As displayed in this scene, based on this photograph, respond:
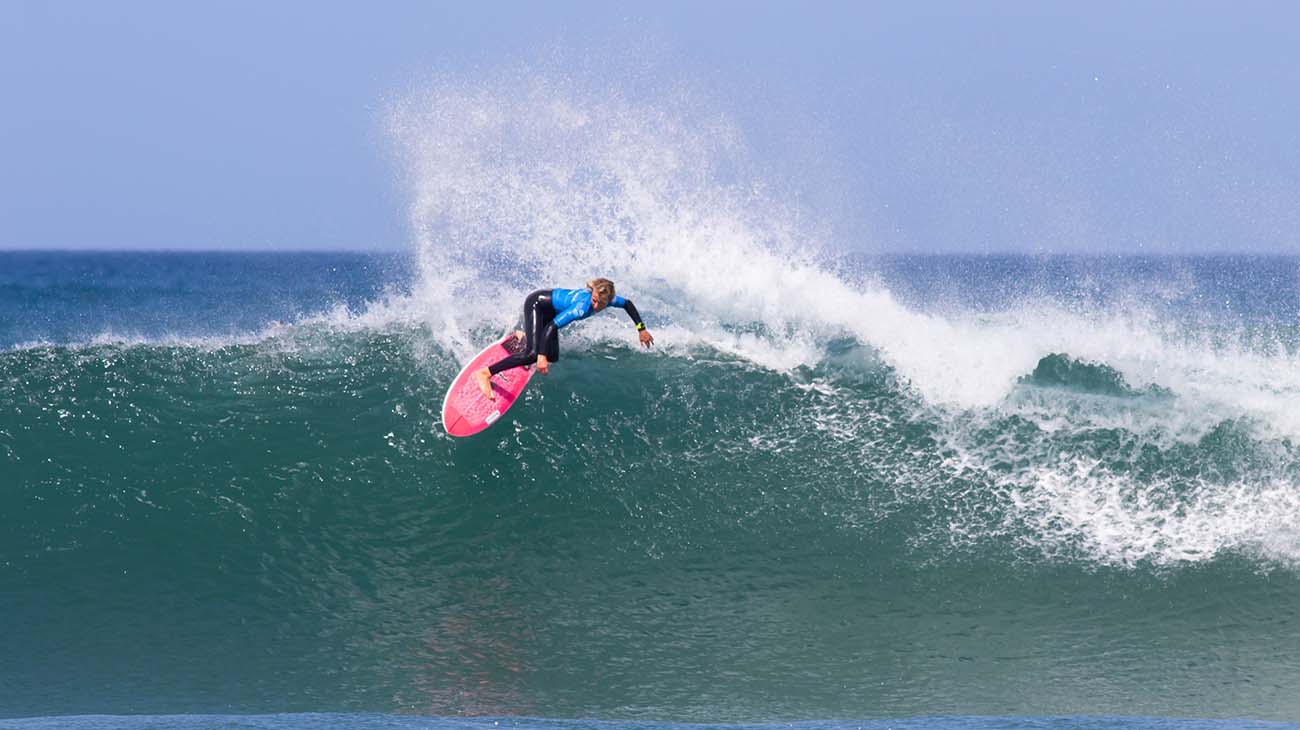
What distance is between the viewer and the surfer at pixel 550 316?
380 inches

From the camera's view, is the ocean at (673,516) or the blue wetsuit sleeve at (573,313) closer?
the ocean at (673,516)

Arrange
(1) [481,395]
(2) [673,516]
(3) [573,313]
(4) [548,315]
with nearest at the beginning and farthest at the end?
(2) [673,516], (3) [573,313], (4) [548,315], (1) [481,395]

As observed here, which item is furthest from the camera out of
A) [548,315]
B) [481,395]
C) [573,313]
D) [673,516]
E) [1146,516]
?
[481,395]

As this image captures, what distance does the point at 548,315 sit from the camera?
9828 millimetres

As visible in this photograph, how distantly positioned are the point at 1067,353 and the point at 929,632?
4423 mm

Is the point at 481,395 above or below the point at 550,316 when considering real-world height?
below

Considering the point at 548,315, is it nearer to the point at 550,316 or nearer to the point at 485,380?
the point at 550,316

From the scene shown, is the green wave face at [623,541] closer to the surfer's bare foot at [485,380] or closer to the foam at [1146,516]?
the foam at [1146,516]

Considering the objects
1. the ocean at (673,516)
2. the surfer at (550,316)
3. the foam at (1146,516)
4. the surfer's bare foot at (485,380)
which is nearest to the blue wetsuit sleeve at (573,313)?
the surfer at (550,316)

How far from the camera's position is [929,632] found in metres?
8.00

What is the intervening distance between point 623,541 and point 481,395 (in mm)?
2176

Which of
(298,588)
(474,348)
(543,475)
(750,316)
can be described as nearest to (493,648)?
(298,588)

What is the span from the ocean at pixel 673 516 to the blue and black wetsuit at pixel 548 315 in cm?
90

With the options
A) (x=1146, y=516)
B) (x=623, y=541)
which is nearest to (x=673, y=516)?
(x=623, y=541)
